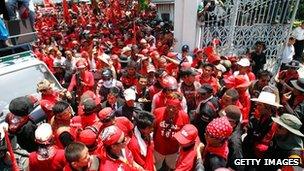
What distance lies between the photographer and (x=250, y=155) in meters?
3.79

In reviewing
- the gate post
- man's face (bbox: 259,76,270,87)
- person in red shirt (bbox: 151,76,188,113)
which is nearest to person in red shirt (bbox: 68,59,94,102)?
person in red shirt (bbox: 151,76,188,113)

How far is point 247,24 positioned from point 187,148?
609cm

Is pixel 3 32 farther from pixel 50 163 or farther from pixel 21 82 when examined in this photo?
pixel 50 163

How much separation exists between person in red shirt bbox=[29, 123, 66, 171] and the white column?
20.0 feet

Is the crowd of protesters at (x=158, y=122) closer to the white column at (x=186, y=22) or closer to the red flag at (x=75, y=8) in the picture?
the white column at (x=186, y=22)

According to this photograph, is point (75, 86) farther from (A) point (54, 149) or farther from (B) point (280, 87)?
(B) point (280, 87)

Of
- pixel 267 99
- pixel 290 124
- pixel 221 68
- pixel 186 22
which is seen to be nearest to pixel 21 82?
pixel 221 68

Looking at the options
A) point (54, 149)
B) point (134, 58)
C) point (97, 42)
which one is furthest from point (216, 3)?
point (54, 149)

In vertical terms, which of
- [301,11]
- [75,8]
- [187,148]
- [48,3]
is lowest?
[187,148]

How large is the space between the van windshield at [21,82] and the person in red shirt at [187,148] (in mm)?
3311

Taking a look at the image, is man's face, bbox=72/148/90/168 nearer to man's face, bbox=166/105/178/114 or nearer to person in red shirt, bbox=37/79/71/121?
man's face, bbox=166/105/178/114

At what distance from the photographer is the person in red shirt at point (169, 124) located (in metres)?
4.07

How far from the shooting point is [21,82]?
5.64 meters

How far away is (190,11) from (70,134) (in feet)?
19.2
